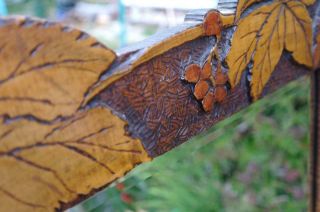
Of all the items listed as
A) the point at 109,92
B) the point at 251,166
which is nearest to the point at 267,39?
the point at 109,92

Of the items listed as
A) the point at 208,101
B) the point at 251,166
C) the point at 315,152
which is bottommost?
the point at 251,166

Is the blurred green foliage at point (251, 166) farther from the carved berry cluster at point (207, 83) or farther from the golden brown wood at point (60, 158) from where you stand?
the golden brown wood at point (60, 158)

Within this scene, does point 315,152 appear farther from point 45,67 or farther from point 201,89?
point 45,67

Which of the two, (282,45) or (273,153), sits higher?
(282,45)

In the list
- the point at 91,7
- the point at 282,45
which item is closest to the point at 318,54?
the point at 282,45

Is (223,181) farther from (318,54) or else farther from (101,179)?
(101,179)

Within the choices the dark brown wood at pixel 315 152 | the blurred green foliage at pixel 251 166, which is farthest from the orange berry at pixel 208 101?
the blurred green foliage at pixel 251 166
